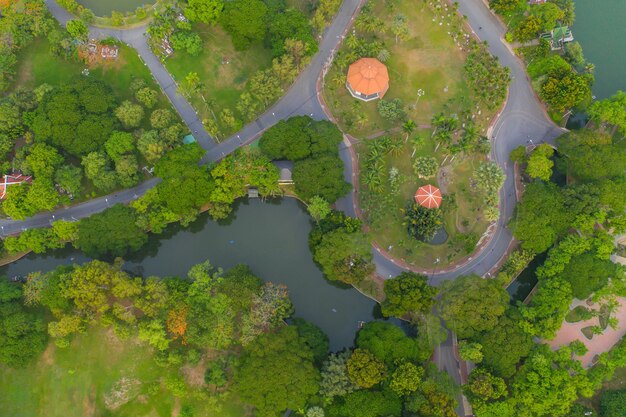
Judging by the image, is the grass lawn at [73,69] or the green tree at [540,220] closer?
the green tree at [540,220]

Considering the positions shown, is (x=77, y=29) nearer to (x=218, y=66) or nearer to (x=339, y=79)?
(x=218, y=66)

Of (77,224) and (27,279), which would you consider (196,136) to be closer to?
(77,224)

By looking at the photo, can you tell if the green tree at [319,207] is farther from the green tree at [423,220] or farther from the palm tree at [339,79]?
the palm tree at [339,79]

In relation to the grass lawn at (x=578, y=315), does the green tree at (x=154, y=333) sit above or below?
below

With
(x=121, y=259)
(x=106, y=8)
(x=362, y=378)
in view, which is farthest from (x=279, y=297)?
(x=106, y=8)

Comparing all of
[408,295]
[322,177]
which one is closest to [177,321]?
[322,177]

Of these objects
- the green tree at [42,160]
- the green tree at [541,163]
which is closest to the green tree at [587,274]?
the green tree at [541,163]
